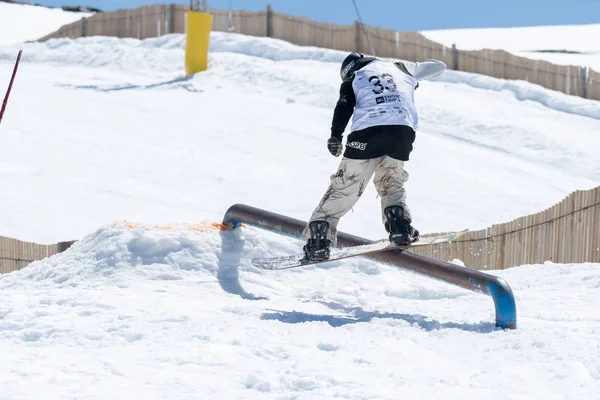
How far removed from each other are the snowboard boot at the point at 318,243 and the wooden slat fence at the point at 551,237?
448 centimetres

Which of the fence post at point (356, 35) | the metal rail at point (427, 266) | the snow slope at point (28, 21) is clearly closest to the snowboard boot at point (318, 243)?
the metal rail at point (427, 266)

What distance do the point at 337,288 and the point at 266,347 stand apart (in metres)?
2.01

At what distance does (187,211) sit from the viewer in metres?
12.0

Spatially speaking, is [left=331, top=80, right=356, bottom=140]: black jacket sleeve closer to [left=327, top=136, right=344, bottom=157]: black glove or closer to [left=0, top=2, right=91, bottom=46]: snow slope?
[left=327, top=136, right=344, bottom=157]: black glove

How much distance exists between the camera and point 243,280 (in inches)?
234

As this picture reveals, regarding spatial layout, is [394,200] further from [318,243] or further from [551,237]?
[551,237]

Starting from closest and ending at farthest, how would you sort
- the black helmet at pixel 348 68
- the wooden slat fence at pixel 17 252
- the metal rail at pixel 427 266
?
the metal rail at pixel 427 266, the black helmet at pixel 348 68, the wooden slat fence at pixel 17 252

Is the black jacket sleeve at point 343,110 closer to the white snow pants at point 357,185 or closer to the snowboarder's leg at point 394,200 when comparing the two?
the white snow pants at point 357,185

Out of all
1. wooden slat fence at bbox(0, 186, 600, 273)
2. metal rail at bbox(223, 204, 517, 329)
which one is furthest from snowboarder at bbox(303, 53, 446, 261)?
wooden slat fence at bbox(0, 186, 600, 273)

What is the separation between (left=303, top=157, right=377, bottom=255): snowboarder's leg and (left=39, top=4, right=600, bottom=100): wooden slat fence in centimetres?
1654

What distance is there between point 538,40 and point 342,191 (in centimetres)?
3475

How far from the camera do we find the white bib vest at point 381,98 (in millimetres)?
5359

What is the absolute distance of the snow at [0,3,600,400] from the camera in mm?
3682

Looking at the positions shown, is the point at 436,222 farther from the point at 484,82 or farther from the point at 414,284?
the point at 484,82
